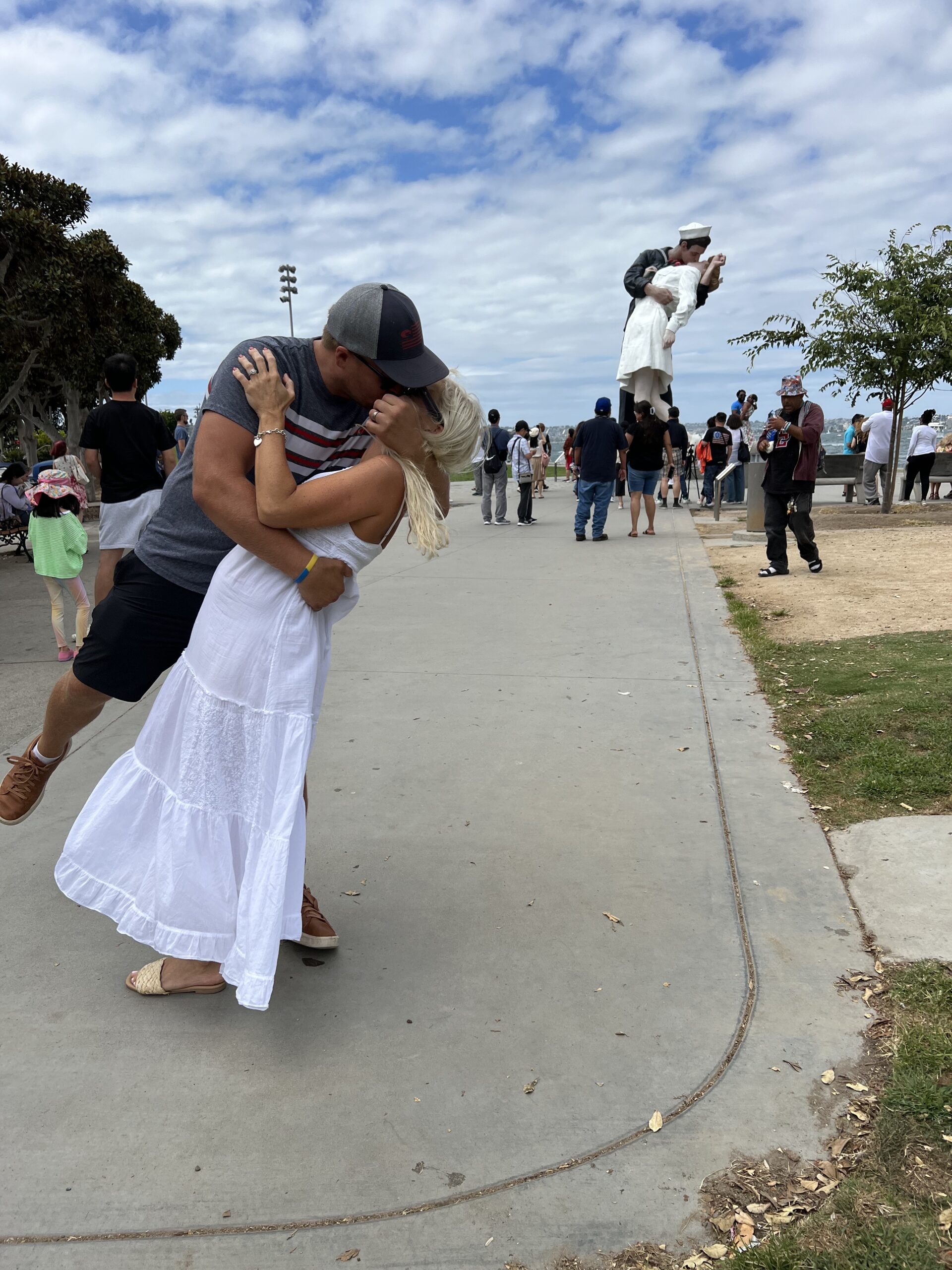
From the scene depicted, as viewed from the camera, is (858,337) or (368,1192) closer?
(368,1192)

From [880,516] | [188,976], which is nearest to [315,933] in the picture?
[188,976]

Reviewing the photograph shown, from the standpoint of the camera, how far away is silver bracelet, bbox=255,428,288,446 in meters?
2.34

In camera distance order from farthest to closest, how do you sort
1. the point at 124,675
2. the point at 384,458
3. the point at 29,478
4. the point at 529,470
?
1. the point at 29,478
2. the point at 529,470
3. the point at 124,675
4. the point at 384,458

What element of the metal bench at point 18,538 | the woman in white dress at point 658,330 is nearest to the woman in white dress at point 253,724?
the woman in white dress at point 658,330

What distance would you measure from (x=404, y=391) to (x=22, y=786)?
1.85 metres

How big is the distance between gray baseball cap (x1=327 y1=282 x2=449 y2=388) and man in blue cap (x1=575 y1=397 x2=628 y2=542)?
10.8 m

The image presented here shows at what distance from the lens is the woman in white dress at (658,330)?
512 inches

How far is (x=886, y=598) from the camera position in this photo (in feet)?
26.8

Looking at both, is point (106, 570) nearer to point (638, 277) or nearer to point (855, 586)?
point (855, 586)

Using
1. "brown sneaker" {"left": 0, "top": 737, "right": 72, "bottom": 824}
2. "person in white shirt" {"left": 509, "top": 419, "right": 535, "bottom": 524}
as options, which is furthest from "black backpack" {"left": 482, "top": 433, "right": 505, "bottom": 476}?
"brown sneaker" {"left": 0, "top": 737, "right": 72, "bottom": 824}

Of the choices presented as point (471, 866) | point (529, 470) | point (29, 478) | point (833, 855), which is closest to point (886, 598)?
point (833, 855)

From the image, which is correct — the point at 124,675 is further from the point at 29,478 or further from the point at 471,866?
the point at 29,478

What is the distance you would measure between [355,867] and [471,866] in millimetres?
418

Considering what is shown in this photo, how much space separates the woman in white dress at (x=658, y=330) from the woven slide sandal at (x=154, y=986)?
12250 mm
